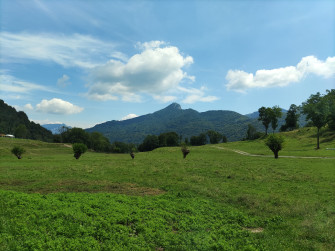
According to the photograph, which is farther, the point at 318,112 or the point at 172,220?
the point at 318,112

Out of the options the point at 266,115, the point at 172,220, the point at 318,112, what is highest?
the point at 266,115

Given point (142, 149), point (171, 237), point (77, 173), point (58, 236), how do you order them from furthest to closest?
point (142, 149), point (77, 173), point (171, 237), point (58, 236)

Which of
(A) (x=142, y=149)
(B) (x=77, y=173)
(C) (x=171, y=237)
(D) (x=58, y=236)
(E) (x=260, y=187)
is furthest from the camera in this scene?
(A) (x=142, y=149)

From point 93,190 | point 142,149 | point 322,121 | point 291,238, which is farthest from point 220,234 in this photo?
point 142,149

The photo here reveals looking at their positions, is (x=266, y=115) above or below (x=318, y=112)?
above

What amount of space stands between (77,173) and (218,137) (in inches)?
7088

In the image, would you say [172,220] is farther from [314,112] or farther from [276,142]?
[314,112]

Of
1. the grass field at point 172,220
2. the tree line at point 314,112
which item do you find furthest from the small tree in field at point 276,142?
the grass field at point 172,220

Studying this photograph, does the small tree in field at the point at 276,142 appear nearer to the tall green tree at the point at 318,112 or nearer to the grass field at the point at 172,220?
the tall green tree at the point at 318,112

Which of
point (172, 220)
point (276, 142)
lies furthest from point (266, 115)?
point (172, 220)

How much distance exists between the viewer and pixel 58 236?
10.0 m

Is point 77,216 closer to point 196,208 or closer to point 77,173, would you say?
point 196,208

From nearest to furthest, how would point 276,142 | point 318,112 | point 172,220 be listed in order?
point 172,220
point 276,142
point 318,112

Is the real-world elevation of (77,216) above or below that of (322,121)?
below
